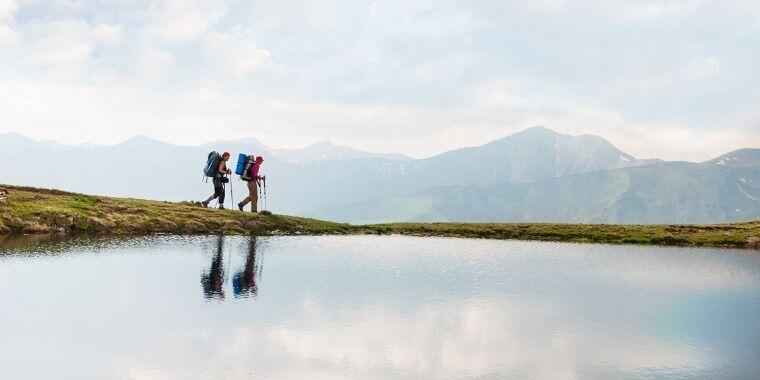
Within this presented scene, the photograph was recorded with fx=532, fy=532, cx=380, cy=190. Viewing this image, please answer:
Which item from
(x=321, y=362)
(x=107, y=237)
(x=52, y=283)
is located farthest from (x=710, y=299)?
(x=107, y=237)

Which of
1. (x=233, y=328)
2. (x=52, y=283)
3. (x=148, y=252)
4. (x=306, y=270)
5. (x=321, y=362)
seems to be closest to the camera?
(x=321, y=362)

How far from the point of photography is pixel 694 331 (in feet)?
78.2

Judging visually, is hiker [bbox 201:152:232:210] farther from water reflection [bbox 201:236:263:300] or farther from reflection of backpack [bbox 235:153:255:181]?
water reflection [bbox 201:236:263:300]

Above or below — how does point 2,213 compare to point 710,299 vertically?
above

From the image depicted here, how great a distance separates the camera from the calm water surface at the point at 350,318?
58.2 ft

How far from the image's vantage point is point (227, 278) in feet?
105

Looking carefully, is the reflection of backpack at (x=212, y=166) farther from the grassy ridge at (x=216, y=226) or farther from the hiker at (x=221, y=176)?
the grassy ridge at (x=216, y=226)

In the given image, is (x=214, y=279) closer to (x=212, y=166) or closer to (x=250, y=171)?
(x=212, y=166)

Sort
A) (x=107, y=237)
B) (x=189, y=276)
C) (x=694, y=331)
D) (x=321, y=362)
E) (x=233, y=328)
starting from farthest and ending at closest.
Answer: (x=107, y=237) < (x=189, y=276) < (x=694, y=331) < (x=233, y=328) < (x=321, y=362)

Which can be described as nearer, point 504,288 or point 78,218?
point 504,288

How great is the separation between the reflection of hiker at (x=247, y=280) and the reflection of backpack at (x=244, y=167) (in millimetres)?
27118

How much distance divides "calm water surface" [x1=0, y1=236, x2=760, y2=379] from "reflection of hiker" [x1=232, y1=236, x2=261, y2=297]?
0.51 feet

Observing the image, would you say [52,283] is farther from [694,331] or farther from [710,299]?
[710,299]

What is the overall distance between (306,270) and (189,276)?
790 centimetres
